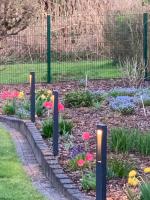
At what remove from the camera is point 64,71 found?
20.8 m

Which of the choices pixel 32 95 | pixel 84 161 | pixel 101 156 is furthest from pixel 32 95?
pixel 101 156

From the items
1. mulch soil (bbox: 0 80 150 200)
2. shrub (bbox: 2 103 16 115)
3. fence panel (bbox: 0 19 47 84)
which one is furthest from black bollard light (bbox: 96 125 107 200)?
fence panel (bbox: 0 19 47 84)

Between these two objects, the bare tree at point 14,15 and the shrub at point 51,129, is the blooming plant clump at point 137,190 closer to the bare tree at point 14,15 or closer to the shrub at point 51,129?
the shrub at point 51,129

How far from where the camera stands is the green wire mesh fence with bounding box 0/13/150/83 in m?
20.2

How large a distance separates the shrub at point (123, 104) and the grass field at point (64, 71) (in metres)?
6.04

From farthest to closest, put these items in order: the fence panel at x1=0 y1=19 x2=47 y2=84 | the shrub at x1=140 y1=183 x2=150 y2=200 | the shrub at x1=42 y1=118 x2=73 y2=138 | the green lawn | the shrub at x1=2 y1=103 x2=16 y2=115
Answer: the fence panel at x1=0 y1=19 x2=47 y2=84 → the shrub at x1=2 y1=103 x2=16 y2=115 → the shrub at x1=42 y1=118 x2=73 y2=138 → the green lawn → the shrub at x1=140 y1=183 x2=150 y2=200

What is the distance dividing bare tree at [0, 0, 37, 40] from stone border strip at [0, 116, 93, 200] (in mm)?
7724

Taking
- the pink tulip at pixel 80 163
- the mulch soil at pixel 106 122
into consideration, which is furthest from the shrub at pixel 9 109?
the pink tulip at pixel 80 163

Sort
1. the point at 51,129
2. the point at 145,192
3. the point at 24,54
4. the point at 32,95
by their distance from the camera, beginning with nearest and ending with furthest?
the point at 145,192
the point at 51,129
the point at 32,95
the point at 24,54

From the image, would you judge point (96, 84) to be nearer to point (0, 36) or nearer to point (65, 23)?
point (0, 36)

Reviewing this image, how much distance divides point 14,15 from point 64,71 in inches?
90.9

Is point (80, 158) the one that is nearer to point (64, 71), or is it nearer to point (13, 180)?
point (13, 180)

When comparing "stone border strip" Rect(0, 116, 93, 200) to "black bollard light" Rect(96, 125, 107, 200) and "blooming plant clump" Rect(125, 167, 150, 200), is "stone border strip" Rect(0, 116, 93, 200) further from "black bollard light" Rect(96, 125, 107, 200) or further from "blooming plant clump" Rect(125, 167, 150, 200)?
"black bollard light" Rect(96, 125, 107, 200)

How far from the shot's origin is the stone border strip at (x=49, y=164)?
23.1 ft
